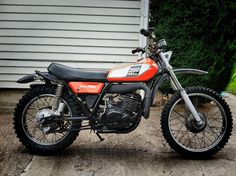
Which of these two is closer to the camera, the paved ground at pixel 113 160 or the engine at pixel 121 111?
the paved ground at pixel 113 160

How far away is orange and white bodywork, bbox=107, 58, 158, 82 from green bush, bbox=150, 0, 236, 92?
2443 millimetres

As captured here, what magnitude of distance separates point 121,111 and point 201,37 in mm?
2864

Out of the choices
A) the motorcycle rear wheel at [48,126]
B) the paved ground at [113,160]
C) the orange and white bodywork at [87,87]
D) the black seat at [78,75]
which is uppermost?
the black seat at [78,75]

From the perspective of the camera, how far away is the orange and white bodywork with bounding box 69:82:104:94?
15.2 feet

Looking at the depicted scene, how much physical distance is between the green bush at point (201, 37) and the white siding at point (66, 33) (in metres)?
0.56

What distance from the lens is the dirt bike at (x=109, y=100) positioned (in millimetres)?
4609

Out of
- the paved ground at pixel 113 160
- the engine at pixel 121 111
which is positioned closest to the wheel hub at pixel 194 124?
the paved ground at pixel 113 160

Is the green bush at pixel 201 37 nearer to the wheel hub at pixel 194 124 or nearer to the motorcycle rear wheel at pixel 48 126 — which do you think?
the wheel hub at pixel 194 124

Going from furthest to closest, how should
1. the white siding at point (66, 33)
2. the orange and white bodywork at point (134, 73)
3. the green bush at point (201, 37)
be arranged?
the white siding at point (66, 33) < the green bush at point (201, 37) < the orange and white bodywork at point (134, 73)

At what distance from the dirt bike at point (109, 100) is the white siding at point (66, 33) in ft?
8.49

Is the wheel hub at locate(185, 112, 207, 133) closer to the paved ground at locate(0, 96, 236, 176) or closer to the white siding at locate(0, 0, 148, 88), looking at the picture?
the paved ground at locate(0, 96, 236, 176)

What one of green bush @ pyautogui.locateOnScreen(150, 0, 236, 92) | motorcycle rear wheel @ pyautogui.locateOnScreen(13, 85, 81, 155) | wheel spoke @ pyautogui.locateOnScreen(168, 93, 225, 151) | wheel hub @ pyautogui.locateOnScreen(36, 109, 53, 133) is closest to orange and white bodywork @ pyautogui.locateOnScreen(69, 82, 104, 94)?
motorcycle rear wheel @ pyautogui.locateOnScreen(13, 85, 81, 155)

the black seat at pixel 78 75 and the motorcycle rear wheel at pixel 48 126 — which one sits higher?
the black seat at pixel 78 75

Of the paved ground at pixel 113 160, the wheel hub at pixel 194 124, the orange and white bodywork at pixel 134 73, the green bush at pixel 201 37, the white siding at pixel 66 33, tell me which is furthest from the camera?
the white siding at pixel 66 33
